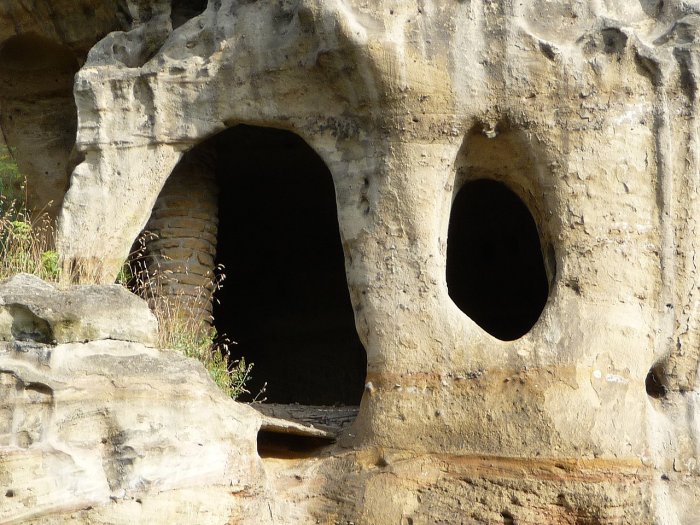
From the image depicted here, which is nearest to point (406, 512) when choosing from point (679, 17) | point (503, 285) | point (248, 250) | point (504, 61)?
point (504, 61)

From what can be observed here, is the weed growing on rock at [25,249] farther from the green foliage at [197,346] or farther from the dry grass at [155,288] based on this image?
the green foliage at [197,346]

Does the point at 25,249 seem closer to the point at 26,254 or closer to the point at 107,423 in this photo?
the point at 26,254

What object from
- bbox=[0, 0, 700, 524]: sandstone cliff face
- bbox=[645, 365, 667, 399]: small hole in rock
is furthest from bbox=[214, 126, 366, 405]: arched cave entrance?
bbox=[645, 365, 667, 399]: small hole in rock

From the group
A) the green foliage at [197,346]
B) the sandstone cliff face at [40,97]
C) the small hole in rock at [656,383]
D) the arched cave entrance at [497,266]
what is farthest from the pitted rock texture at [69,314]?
the arched cave entrance at [497,266]

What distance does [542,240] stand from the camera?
28.0 ft

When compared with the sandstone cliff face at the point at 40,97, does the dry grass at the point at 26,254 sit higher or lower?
lower

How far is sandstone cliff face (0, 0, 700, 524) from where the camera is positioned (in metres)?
7.76

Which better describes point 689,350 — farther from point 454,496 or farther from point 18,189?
point 18,189

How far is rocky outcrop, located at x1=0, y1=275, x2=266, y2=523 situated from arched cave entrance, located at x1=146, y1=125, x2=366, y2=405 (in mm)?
4566

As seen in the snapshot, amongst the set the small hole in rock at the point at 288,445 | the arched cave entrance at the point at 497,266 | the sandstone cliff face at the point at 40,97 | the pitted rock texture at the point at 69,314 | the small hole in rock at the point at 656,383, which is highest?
the sandstone cliff face at the point at 40,97

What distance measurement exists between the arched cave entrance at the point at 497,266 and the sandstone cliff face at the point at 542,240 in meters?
2.89

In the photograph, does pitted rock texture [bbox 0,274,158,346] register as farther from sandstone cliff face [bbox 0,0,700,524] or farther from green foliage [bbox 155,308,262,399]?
sandstone cliff face [bbox 0,0,700,524]

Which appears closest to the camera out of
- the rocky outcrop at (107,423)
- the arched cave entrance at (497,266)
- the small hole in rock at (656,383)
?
the rocky outcrop at (107,423)

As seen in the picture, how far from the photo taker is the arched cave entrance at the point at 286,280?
12.2 m
